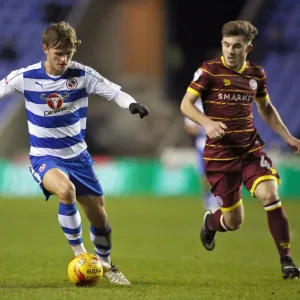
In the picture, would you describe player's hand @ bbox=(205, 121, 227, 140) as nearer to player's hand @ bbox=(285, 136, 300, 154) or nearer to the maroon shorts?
the maroon shorts

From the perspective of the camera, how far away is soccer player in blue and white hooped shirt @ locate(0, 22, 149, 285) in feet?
24.8

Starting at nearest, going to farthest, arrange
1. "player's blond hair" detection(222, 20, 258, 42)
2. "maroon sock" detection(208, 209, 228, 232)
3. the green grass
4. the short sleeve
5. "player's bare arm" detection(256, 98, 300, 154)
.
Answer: the green grass
"player's blond hair" detection(222, 20, 258, 42)
the short sleeve
"player's bare arm" detection(256, 98, 300, 154)
"maroon sock" detection(208, 209, 228, 232)

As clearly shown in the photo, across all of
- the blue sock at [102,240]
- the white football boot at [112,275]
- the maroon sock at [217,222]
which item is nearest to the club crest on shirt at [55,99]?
the blue sock at [102,240]

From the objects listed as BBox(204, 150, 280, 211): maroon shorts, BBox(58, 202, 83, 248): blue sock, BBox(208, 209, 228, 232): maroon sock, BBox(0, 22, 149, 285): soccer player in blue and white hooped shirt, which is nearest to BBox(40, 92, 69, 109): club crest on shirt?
BBox(0, 22, 149, 285): soccer player in blue and white hooped shirt

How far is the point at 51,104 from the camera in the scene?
7.73 m

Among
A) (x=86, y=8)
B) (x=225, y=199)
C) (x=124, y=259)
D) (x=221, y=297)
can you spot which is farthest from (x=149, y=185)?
(x=221, y=297)

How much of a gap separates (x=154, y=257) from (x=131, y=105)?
10.2ft

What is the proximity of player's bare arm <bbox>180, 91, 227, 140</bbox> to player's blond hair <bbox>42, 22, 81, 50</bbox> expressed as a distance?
1197 mm

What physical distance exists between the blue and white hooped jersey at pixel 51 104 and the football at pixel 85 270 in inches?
36.9

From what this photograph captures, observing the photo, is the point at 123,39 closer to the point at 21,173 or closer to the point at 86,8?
the point at 86,8

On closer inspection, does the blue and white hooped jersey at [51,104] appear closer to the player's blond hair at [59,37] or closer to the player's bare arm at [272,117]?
the player's blond hair at [59,37]

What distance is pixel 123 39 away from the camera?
2692 cm

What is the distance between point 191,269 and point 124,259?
1145 mm

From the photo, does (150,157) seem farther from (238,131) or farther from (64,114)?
(64,114)
